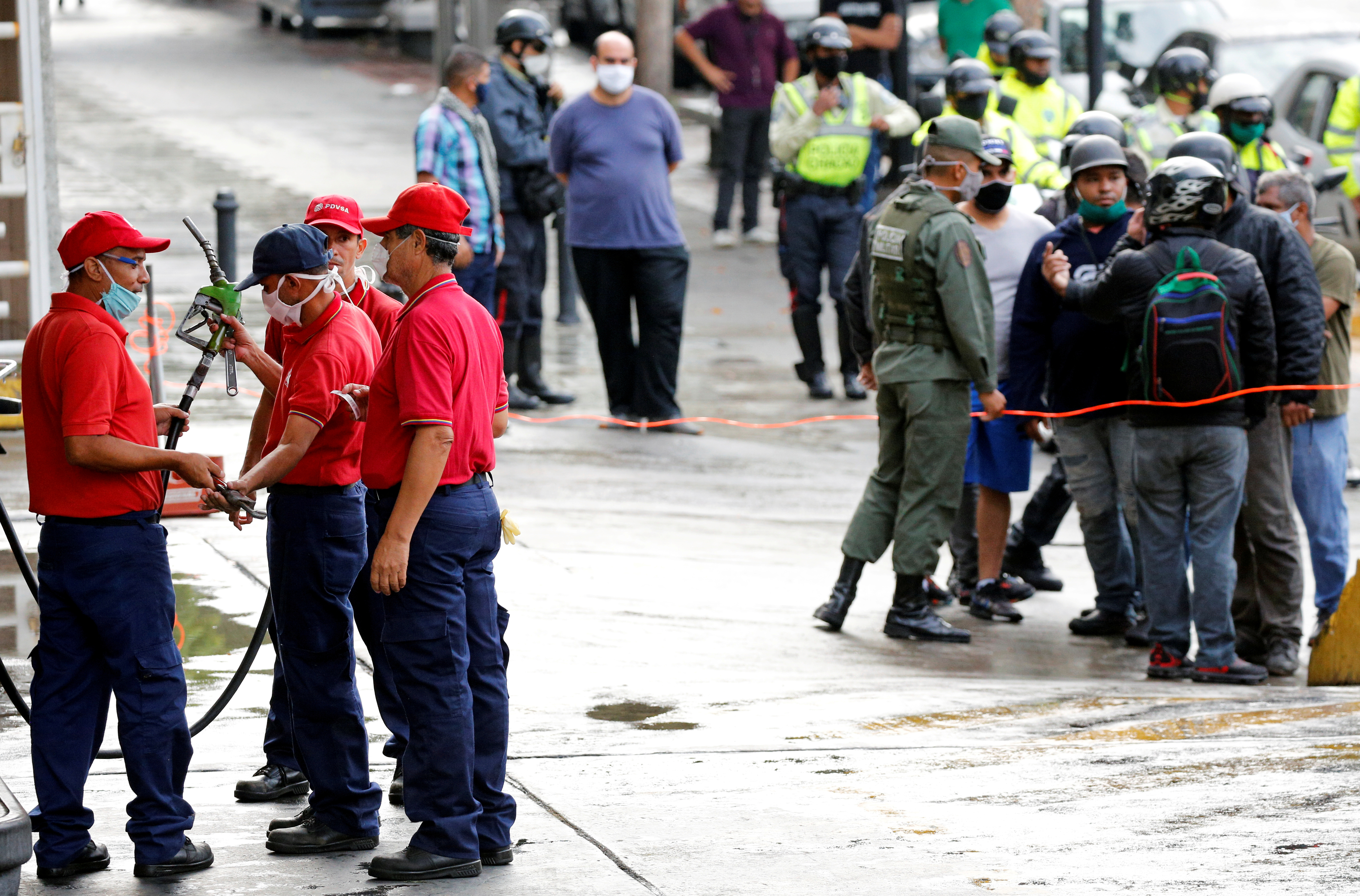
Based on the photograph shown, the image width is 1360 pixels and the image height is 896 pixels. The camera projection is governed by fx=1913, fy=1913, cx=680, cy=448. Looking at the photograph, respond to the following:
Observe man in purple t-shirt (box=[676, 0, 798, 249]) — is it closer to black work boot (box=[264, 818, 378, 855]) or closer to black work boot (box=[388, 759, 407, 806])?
black work boot (box=[388, 759, 407, 806])

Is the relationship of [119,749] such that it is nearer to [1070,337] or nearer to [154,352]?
[154,352]

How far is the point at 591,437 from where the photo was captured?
11.1m

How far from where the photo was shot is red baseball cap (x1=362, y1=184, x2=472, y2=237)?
485 cm

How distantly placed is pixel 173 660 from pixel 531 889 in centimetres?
109

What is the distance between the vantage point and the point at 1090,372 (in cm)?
805

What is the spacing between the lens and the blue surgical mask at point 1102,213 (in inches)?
314

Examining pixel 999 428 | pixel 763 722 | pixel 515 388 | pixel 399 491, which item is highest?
pixel 399 491

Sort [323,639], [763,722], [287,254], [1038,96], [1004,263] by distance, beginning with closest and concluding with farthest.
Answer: [287,254], [323,639], [763,722], [1004,263], [1038,96]

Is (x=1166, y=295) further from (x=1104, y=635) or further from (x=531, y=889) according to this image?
(x=531, y=889)

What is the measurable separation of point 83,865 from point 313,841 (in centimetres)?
57

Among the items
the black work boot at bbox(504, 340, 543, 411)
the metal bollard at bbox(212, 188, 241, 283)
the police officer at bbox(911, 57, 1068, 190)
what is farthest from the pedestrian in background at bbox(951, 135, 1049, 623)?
the metal bollard at bbox(212, 188, 241, 283)

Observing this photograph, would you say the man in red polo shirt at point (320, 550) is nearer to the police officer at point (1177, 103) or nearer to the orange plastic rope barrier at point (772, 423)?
the orange plastic rope barrier at point (772, 423)

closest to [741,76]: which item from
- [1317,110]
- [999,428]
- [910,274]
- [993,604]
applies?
[1317,110]

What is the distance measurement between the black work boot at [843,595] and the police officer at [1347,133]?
7199mm
